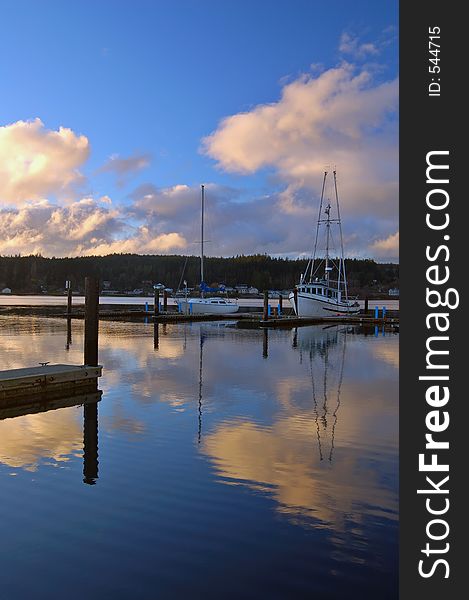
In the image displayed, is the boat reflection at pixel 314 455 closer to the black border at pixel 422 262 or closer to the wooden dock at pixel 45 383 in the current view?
the black border at pixel 422 262

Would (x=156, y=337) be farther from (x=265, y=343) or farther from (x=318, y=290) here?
(x=318, y=290)

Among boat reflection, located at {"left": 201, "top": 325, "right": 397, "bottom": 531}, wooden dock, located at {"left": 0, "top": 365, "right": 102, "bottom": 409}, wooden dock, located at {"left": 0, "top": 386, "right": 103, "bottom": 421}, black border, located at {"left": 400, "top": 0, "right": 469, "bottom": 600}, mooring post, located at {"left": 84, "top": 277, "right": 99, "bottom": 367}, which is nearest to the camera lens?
black border, located at {"left": 400, "top": 0, "right": 469, "bottom": 600}

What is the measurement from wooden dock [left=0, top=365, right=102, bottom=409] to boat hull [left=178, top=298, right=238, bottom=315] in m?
55.7

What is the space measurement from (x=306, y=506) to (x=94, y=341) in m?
13.0

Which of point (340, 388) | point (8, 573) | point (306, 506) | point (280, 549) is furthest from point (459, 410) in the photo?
point (340, 388)

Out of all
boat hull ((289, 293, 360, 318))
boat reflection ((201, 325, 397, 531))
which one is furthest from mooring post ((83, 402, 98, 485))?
boat hull ((289, 293, 360, 318))

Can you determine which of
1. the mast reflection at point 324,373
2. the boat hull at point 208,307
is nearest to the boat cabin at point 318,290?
the boat hull at point 208,307

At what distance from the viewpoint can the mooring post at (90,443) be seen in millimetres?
10578

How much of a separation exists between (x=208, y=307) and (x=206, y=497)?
6845 centimetres

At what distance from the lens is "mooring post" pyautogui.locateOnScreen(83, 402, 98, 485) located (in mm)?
10578

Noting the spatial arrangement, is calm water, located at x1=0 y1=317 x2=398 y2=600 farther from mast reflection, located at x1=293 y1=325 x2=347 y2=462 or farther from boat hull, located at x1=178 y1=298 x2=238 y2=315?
boat hull, located at x1=178 y1=298 x2=238 y2=315

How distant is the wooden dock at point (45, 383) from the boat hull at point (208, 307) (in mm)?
55695

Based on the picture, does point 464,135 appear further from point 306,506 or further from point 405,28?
point 306,506

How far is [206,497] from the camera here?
941 centimetres
